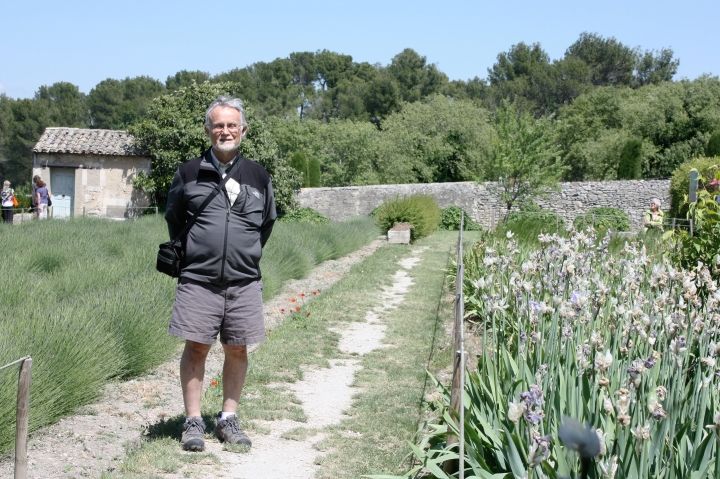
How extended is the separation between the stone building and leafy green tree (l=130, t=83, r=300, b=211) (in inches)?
22.3

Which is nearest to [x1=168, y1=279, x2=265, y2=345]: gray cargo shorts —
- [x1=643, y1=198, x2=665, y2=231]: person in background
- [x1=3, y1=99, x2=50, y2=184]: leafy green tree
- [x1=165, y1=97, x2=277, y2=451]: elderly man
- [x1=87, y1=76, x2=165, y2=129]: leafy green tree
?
[x1=165, y1=97, x2=277, y2=451]: elderly man

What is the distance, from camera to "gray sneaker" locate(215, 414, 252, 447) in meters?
4.21

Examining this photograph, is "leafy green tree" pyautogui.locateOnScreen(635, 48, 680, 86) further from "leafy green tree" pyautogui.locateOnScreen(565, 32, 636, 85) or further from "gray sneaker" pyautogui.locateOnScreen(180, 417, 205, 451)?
"gray sneaker" pyautogui.locateOnScreen(180, 417, 205, 451)

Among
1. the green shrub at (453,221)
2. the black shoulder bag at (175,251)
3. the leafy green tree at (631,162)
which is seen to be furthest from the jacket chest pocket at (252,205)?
the leafy green tree at (631,162)

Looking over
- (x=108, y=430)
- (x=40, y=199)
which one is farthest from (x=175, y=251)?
(x=40, y=199)

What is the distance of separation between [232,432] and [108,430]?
2.18 ft

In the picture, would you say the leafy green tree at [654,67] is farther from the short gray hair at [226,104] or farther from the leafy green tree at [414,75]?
the short gray hair at [226,104]

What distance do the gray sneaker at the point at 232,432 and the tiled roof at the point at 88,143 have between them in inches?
922

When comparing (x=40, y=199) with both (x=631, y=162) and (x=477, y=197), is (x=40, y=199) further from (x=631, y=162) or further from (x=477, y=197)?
(x=631, y=162)

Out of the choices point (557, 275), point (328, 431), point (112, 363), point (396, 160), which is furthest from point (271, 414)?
point (396, 160)

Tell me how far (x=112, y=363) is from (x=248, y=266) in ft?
4.73

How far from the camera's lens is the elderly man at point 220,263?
406 cm

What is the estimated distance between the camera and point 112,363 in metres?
5.09

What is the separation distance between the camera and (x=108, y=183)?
88.3 ft
